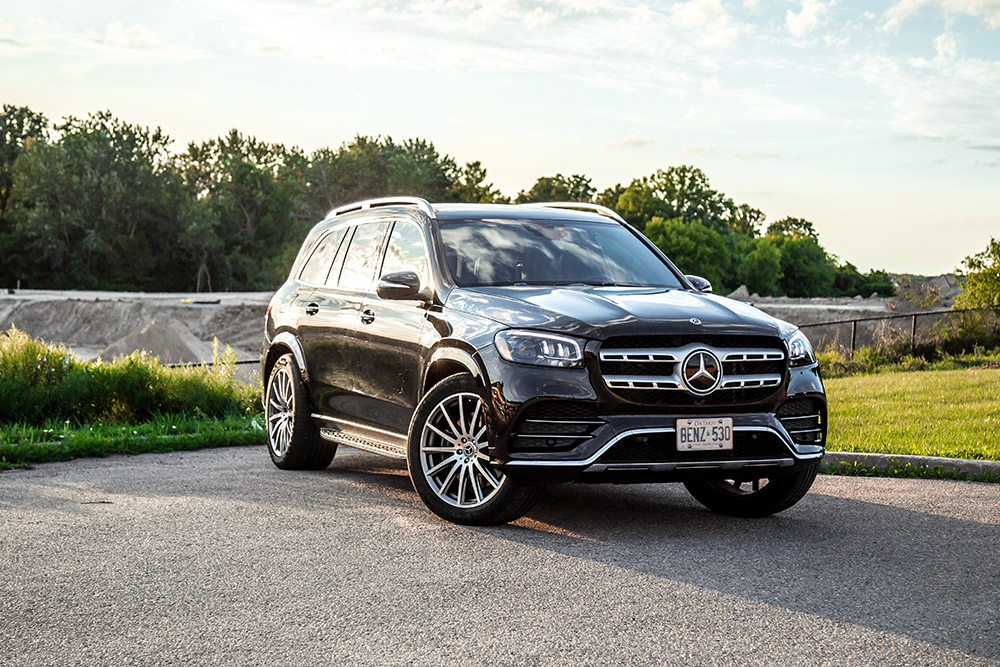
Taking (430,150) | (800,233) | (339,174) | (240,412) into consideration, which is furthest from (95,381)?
(800,233)

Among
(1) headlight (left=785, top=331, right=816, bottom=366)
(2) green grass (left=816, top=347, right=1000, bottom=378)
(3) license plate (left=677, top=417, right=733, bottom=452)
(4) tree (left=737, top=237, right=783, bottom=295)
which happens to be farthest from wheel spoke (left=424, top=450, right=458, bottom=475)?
(4) tree (left=737, top=237, right=783, bottom=295)

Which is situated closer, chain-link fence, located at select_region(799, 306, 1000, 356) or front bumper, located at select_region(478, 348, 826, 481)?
front bumper, located at select_region(478, 348, 826, 481)

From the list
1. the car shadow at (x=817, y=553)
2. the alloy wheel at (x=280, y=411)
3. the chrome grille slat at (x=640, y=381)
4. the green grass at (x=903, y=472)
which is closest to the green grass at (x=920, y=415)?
the green grass at (x=903, y=472)

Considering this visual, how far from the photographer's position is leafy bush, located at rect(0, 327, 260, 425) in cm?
1346

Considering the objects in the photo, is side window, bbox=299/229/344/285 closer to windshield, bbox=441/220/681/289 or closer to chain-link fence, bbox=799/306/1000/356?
windshield, bbox=441/220/681/289

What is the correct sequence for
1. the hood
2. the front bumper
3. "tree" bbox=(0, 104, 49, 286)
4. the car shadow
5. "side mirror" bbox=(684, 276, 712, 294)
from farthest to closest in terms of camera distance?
"tree" bbox=(0, 104, 49, 286) < "side mirror" bbox=(684, 276, 712, 294) < the hood < the front bumper < the car shadow

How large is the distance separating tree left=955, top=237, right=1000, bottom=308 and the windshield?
68.9 ft

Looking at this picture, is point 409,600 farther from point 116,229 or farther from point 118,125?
point 118,125

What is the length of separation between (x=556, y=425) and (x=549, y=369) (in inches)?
12.6

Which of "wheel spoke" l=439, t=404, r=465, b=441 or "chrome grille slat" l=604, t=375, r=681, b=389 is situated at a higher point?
"chrome grille slat" l=604, t=375, r=681, b=389

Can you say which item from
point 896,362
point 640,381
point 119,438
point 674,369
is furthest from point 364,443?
point 896,362

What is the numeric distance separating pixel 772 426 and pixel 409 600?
2.64 metres

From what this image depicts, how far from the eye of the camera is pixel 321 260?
32.3 ft

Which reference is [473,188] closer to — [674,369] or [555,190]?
[555,190]
